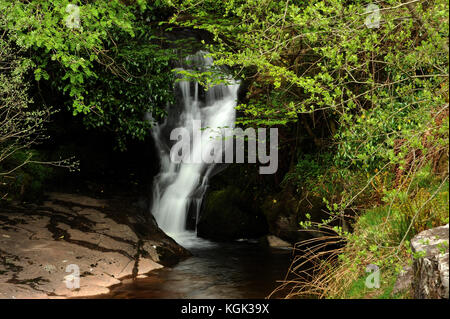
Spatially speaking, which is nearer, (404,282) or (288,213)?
(404,282)

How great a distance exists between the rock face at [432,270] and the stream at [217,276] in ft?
10.6

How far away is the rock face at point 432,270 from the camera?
148 inches

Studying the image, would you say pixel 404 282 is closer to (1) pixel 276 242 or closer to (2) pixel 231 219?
(1) pixel 276 242

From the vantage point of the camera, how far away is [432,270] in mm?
3900

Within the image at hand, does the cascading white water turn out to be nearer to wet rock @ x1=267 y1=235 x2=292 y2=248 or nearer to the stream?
the stream

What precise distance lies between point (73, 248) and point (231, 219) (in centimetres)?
437

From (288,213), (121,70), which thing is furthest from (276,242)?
(121,70)

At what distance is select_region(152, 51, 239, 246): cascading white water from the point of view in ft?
40.3

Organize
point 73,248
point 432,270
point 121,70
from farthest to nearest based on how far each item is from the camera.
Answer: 1. point 121,70
2. point 73,248
3. point 432,270

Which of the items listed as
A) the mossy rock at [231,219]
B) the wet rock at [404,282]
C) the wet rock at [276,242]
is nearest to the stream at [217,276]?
the wet rock at [276,242]

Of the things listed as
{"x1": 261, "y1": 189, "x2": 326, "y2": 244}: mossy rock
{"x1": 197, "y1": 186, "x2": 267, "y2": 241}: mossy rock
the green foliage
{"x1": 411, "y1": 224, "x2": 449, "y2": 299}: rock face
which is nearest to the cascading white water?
{"x1": 197, "y1": 186, "x2": 267, "y2": 241}: mossy rock

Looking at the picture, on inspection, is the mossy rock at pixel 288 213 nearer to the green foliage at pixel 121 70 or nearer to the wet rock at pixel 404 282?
the green foliage at pixel 121 70

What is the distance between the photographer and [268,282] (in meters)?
7.73

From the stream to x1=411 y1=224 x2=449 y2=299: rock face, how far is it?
128 inches
